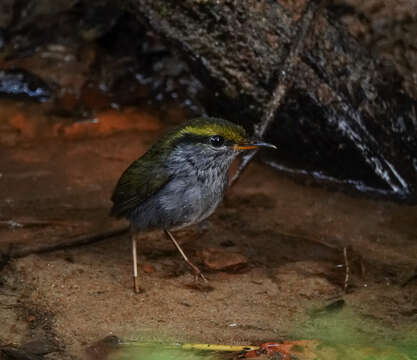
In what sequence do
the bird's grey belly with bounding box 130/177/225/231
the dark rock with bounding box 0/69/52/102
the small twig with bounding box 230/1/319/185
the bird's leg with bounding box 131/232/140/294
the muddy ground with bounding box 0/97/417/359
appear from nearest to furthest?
the muddy ground with bounding box 0/97/417/359 → the bird's leg with bounding box 131/232/140/294 → the bird's grey belly with bounding box 130/177/225/231 → the small twig with bounding box 230/1/319/185 → the dark rock with bounding box 0/69/52/102

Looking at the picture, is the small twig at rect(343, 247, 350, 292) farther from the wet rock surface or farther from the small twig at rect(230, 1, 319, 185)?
the small twig at rect(230, 1, 319, 185)

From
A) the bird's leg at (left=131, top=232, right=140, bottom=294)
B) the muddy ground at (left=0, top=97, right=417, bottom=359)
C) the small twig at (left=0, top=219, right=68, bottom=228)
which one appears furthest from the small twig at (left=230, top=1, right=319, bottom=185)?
the small twig at (left=0, top=219, right=68, bottom=228)

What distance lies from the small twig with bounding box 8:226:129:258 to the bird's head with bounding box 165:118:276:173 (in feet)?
2.84

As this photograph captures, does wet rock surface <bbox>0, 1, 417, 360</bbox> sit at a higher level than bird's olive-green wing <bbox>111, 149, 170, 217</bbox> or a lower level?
lower

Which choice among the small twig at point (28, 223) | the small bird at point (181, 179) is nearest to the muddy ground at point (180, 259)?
the small twig at point (28, 223)

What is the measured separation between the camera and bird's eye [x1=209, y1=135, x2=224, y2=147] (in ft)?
17.4

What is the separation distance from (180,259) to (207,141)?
880 millimetres

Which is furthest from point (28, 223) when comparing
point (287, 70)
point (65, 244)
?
point (287, 70)

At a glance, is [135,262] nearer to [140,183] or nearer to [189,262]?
[189,262]

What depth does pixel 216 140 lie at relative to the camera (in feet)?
17.4

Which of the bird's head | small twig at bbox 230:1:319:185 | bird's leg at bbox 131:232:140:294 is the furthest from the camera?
small twig at bbox 230:1:319:185

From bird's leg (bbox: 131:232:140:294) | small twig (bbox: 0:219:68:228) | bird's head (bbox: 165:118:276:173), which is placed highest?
bird's head (bbox: 165:118:276:173)

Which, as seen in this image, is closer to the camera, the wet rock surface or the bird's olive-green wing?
the wet rock surface

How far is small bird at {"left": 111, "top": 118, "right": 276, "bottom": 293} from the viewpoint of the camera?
5.16 metres
